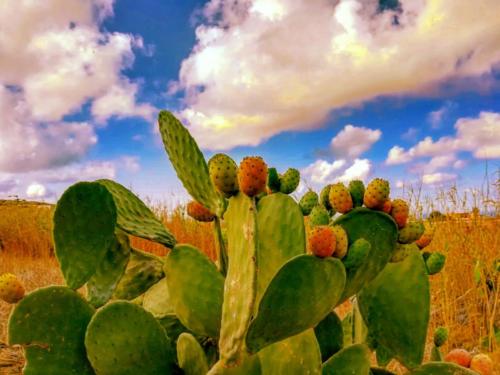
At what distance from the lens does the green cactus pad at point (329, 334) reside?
0.83 meters

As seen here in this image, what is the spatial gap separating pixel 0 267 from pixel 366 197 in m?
7.28

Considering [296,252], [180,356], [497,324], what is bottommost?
[497,324]

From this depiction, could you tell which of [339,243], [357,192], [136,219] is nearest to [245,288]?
[339,243]

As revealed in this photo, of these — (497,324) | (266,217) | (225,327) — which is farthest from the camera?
(497,324)

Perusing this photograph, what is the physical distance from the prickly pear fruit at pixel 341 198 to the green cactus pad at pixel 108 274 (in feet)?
1.06

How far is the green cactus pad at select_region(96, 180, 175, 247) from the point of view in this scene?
831mm

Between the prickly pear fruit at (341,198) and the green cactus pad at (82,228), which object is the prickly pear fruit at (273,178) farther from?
the green cactus pad at (82,228)

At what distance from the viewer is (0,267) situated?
705cm

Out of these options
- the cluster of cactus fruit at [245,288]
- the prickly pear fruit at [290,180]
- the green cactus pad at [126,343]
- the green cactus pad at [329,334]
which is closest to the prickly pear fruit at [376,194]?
the cluster of cactus fruit at [245,288]

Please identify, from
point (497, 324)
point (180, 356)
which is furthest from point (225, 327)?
point (497, 324)

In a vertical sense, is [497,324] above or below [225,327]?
below

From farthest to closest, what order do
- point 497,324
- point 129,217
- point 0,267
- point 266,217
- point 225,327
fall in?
point 0,267
point 497,324
point 129,217
point 266,217
point 225,327

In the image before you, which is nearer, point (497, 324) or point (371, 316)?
point (371, 316)

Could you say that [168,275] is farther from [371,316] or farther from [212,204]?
[371,316]
